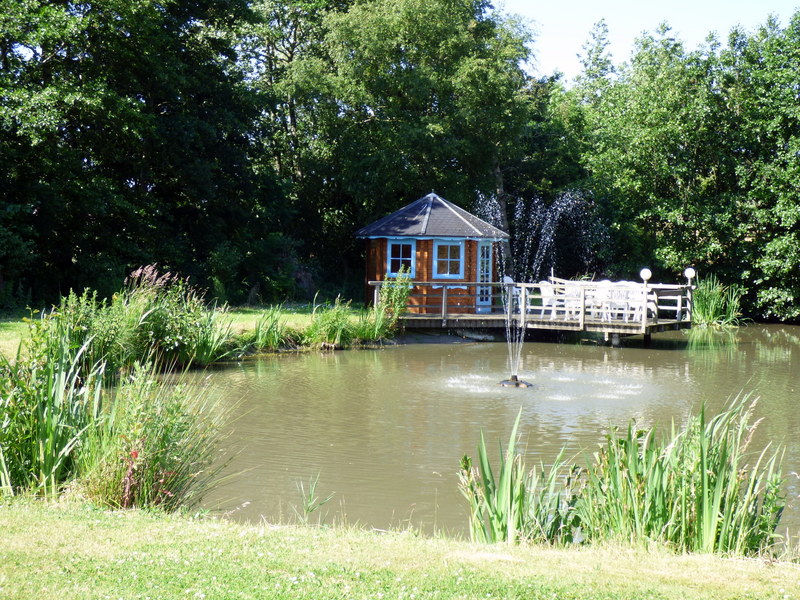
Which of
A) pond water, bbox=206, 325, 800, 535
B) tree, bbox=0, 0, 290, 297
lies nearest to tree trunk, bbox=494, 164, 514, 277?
tree, bbox=0, 0, 290, 297

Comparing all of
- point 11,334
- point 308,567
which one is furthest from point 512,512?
point 11,334

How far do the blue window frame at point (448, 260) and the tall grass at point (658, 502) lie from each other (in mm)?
16345

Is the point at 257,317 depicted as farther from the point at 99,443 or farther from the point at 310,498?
the point at 99,443

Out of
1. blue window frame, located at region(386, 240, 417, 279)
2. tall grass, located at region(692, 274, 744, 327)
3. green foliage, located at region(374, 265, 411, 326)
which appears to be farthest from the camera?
tall grass, located at region(692, 274, 744, 327)

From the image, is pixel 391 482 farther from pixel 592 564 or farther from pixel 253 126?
pixel 253 126

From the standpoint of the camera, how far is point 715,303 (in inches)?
955

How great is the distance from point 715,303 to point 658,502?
2043 cm

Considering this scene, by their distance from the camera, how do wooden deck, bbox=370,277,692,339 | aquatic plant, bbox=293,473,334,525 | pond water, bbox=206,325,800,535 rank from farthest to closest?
wooden deck, bbox=370,277,692,339, pond water, bbox=206,325,800,535, aquatic plant, bbox=293,473,334,525

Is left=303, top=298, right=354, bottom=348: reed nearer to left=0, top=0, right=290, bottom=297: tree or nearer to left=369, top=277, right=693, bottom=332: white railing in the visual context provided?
left=369, top=277, right=693, bottom=332: white railing

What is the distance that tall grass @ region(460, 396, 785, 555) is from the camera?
5.13 meters

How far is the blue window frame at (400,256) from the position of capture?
2198 centimetres

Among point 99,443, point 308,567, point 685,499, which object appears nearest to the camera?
point 308,567

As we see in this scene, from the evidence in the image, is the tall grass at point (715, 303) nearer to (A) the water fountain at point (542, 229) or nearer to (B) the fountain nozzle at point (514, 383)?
(A) the water fountain at point (542, 229)

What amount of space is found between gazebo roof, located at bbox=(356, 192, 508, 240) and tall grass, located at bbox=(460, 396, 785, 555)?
1604 cm
